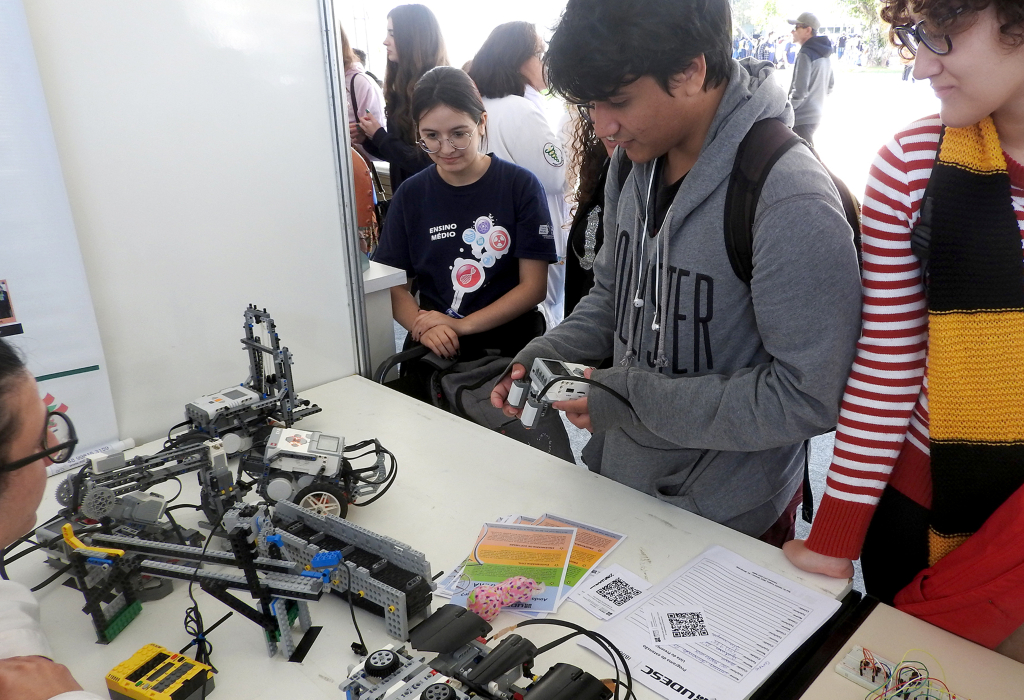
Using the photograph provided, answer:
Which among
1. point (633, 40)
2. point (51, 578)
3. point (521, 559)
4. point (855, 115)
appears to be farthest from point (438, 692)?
point (855, 115)

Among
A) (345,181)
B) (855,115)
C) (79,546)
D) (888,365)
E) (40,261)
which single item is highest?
(855,115)

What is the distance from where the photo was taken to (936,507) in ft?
3.12

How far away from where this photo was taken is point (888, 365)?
95 cm

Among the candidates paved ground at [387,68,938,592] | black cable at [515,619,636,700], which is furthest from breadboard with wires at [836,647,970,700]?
paved ground at [387,68,938,592]

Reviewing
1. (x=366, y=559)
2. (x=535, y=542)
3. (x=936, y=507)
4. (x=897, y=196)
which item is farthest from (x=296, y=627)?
(x=897, y=196)

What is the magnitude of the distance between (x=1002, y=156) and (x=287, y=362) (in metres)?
1.25

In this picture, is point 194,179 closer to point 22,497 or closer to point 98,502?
point 98,502

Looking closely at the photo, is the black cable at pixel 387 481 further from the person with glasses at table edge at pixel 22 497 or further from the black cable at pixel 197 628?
the person with glasses at table edge at pixel 22 497

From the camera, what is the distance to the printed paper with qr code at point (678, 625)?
963 millimetres

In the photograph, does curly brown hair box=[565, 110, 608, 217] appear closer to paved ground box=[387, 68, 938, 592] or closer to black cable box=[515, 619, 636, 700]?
black cable box=[515, 619, 636, 700]

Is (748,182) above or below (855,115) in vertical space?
below

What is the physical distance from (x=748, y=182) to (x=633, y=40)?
0.26 metres

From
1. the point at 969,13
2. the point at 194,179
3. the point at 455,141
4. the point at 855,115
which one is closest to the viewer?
the point at 969,13

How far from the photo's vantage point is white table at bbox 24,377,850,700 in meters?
0.95
